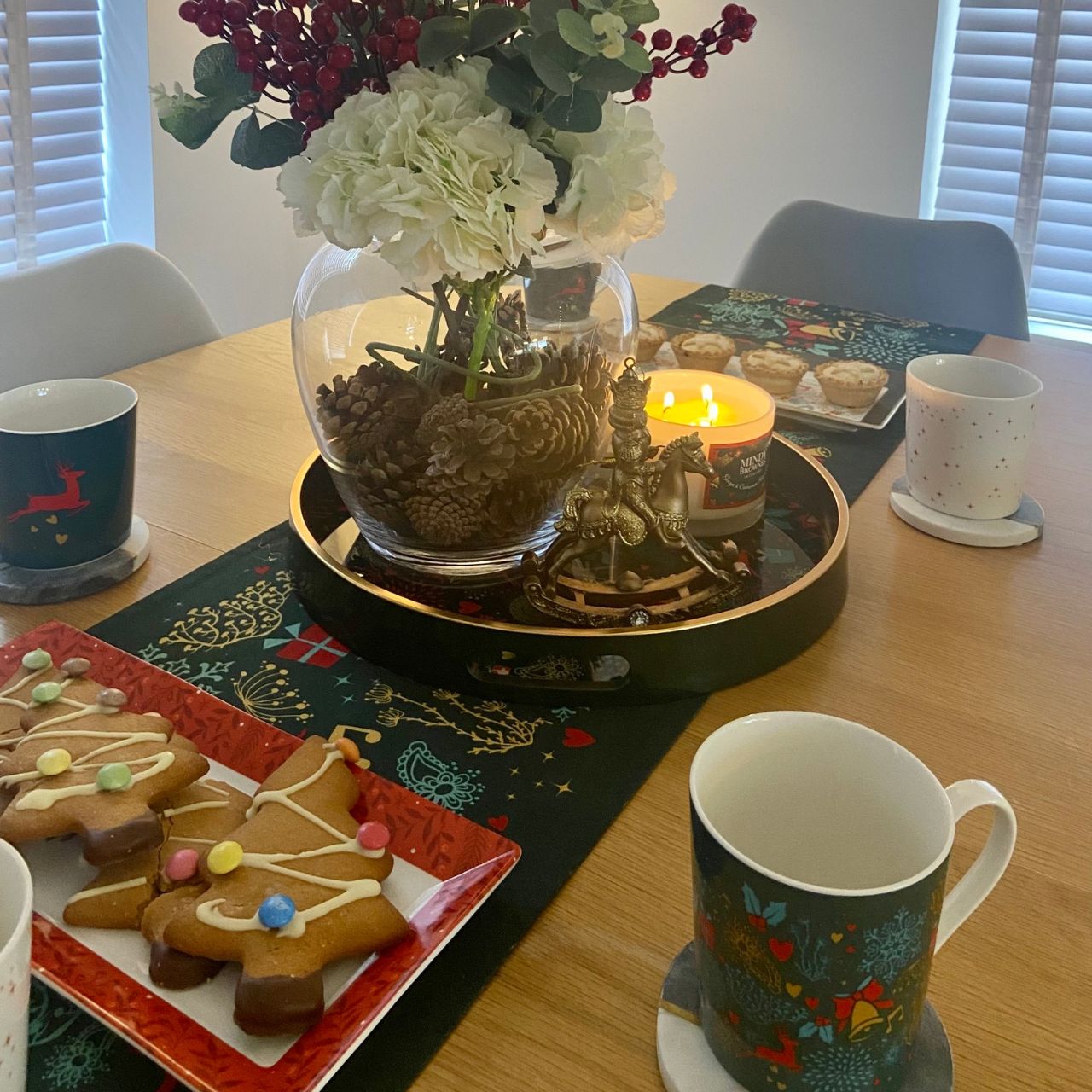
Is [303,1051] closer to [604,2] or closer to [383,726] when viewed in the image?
[383,726]

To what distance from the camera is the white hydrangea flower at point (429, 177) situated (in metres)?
0.62

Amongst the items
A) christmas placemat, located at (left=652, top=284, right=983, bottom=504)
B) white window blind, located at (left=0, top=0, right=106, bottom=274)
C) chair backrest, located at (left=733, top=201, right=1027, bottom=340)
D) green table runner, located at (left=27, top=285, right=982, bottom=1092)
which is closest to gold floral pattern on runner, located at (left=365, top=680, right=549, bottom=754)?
green table runner, located at (left=27, top=285, right=982, bottom=1092)

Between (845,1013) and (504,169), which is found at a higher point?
(504,169)

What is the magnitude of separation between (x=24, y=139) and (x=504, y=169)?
2.65 metres

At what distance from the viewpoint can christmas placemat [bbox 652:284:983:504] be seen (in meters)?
1.17

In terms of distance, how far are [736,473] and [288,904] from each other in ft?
1.76

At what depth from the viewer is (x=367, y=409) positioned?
76cm

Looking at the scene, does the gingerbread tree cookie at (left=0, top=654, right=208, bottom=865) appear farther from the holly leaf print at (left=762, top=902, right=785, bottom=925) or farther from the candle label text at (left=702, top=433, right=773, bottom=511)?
the candle label text at (left=702, top=433, right=773, bottom=511)

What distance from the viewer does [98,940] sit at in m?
0.49

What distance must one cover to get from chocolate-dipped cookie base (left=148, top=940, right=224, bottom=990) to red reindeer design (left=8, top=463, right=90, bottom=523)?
45cm

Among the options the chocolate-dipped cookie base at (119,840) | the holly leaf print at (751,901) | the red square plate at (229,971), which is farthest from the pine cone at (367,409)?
the holly leaf print at (751,901)

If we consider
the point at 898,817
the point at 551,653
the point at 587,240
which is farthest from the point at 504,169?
the point at 898,817

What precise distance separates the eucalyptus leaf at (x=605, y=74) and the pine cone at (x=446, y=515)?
0.28m

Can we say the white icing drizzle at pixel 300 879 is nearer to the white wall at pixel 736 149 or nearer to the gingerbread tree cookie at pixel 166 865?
the gingerbread tree cookie at pixel 166 865
